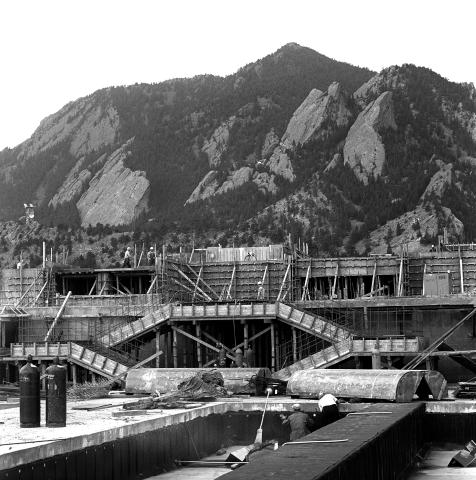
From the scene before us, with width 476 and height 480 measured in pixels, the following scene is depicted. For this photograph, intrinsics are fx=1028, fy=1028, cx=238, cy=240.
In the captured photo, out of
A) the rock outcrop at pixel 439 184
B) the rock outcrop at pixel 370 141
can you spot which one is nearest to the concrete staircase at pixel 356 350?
the rock outcrop at pixel 439 184

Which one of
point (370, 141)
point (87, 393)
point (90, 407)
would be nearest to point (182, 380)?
point (87, 393)

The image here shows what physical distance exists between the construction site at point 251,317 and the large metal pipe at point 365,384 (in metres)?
12.1

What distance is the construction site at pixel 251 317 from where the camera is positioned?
157 ft

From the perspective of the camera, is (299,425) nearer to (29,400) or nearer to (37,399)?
(37,399)

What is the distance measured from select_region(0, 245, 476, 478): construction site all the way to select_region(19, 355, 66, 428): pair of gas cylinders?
21.2m

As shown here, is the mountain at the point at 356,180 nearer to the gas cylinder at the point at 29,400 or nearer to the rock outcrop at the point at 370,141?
the rock outcrop at the point at 370,141

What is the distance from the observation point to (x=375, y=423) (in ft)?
64.6

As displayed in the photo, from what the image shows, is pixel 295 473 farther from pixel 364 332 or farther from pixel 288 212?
pixel 288 212

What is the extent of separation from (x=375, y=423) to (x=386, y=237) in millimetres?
114331

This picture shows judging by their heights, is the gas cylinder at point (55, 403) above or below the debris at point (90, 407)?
above

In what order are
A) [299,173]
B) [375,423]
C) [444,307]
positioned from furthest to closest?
[299,173] < [444,307] < [375,423]

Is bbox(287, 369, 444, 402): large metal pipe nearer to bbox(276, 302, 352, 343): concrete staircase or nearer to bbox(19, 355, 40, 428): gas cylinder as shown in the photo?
bbox(19, 355, 40, 428): gas cylinder

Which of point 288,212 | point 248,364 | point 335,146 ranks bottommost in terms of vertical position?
point 248,364

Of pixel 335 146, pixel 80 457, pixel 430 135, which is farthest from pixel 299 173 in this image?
pixel 80 457
